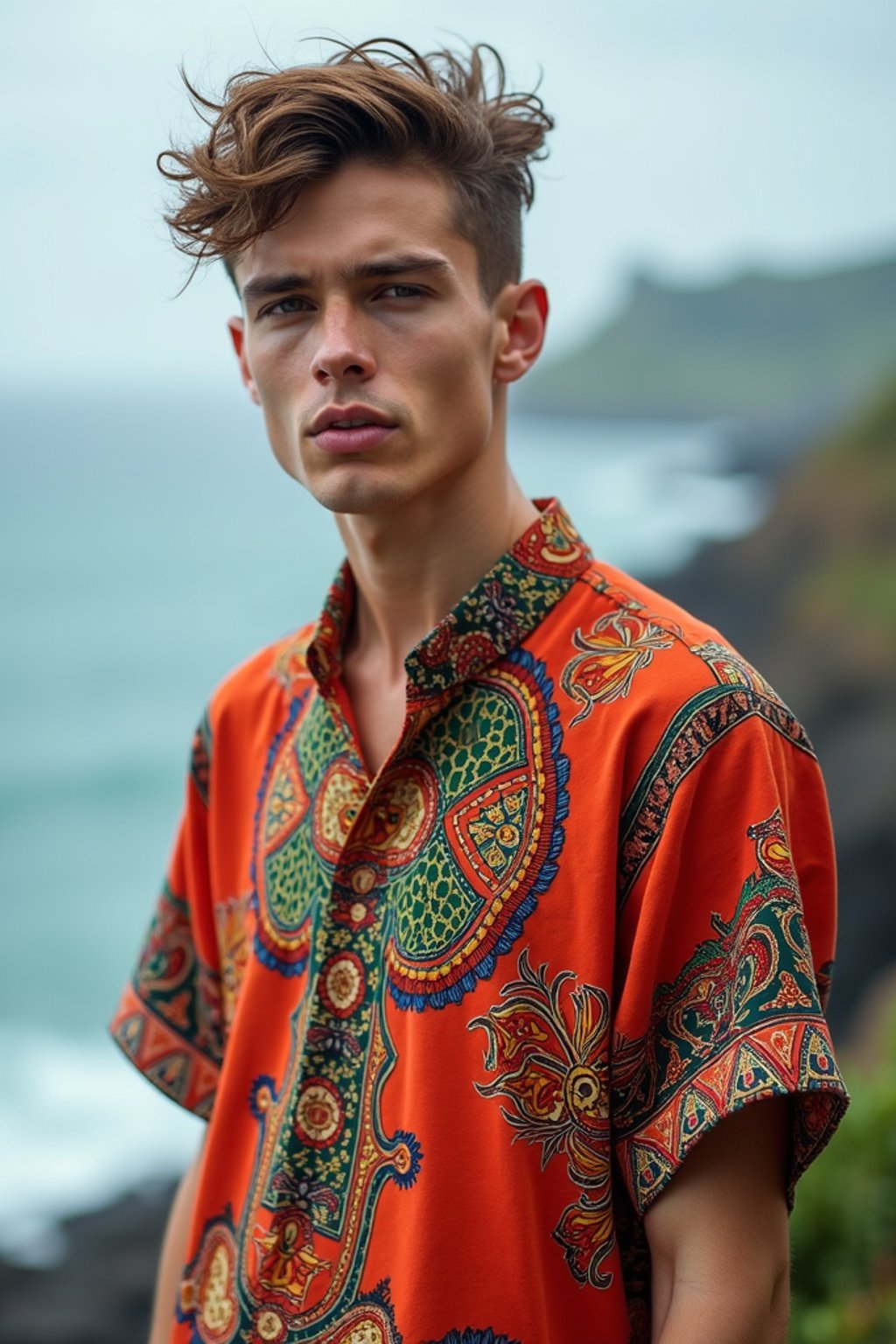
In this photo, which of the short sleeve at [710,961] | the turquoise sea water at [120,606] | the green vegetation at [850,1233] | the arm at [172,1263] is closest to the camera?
the short sleeve at [710,961]

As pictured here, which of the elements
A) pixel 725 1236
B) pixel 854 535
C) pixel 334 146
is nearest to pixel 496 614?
pixel 334 146

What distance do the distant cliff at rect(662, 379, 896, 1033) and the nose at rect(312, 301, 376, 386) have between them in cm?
464

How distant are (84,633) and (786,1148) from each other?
9.08 meters

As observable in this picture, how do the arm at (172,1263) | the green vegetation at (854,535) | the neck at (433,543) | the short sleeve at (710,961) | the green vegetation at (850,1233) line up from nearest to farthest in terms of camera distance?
the short sleeve at (710,961), the neck at (433,543), the arm at (172,1263), the green vegetation at (850,1233), the green vegetation at (854,535)

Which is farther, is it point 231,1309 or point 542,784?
point 231,1309

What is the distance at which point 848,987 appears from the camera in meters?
5.54

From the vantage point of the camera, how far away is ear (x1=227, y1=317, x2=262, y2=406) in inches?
55.4

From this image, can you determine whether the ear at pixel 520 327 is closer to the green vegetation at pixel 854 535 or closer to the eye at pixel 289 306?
the eye at pixel 289 306

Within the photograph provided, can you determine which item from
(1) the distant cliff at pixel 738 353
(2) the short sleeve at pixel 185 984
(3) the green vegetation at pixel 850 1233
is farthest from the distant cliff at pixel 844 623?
(2) the short sleeve at pixel 185 984

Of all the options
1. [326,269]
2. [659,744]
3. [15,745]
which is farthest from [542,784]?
[15,745]

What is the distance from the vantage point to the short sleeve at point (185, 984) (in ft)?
5.24

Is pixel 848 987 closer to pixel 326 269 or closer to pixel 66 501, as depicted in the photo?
pixel 326 269

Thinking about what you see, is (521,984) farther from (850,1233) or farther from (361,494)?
(850,1233)

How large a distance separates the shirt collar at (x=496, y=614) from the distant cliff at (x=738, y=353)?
7.06 m
